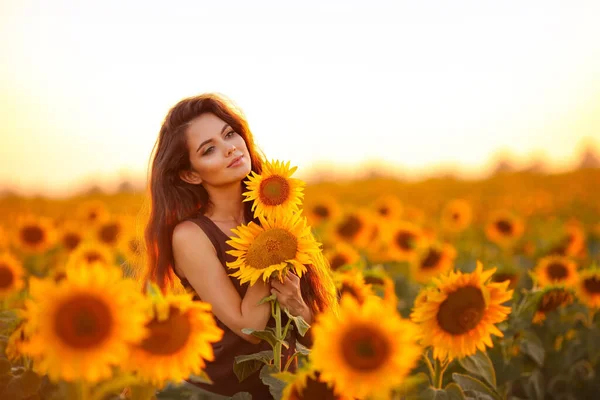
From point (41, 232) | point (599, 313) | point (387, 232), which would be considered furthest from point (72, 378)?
point (41, 232)

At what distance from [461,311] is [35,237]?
19.0ft

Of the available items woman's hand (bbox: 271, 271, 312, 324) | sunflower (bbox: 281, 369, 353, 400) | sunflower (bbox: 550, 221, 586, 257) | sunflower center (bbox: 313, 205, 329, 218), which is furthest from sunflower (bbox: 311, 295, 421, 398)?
sunflower center (bbox: 313, 205, 329, 218)

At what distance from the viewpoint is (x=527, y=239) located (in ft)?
27.8

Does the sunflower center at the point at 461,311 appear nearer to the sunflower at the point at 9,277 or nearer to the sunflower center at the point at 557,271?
the sunflower center at the point at 557,271

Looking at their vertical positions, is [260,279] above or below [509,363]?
above

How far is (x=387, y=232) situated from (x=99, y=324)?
5624 mm

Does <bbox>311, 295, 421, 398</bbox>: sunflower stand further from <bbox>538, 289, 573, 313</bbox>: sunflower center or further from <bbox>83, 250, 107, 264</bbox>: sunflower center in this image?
<bbox>83, 250, 107, 264</bbox>: sunflower center

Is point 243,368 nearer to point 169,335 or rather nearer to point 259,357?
point 259,357

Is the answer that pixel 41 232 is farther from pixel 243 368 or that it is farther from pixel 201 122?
pixel 243 368

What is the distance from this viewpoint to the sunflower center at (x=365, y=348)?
1604 mm

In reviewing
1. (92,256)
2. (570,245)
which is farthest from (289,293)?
(570,245)

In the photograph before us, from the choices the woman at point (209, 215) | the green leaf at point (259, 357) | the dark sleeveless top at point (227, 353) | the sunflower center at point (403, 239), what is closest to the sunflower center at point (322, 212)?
Result: the sunflower center at point (403, 239)

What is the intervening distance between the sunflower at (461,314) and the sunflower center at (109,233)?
5391mm

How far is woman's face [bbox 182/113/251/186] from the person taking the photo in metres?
2.95
